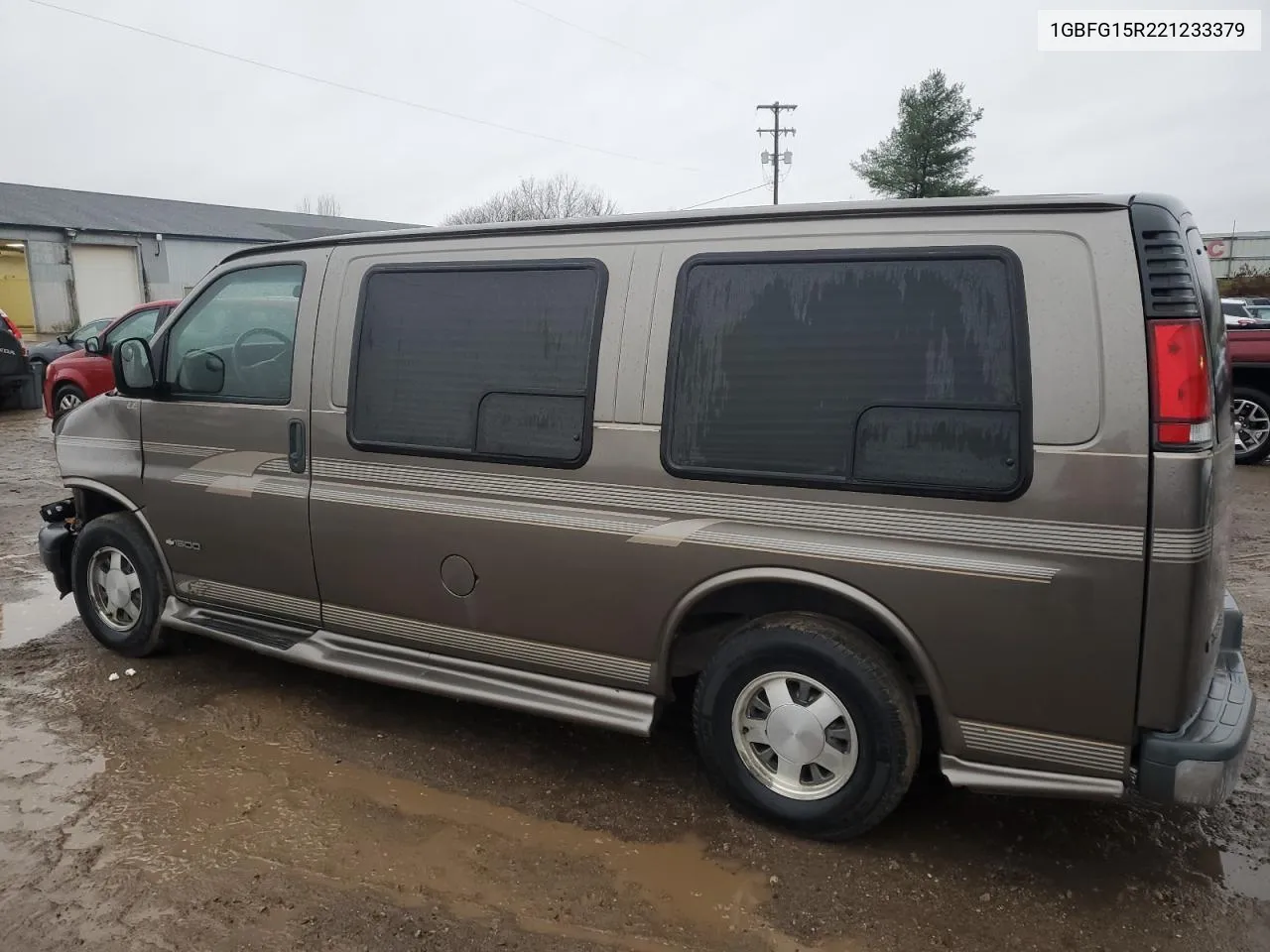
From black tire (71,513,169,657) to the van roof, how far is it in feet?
6.63

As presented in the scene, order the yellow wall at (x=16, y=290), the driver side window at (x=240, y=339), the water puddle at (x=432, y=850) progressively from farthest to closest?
the yellow wall at (x=16, y=290)
the driver side window at (x=240, y=339)
the water puddle at (x=432, y=850)

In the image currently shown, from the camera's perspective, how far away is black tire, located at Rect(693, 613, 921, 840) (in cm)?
306

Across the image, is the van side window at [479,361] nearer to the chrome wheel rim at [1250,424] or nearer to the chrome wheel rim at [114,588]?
the chrome wheel rim at [114,588]

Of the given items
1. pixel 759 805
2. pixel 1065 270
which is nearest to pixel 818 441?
pixel 1065 270

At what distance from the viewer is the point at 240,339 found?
448 cm

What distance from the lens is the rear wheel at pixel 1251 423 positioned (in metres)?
10.1

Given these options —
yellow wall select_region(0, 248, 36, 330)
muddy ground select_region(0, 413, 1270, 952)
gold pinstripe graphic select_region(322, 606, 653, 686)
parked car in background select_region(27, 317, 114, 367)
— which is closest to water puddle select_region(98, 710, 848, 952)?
muddy ground select_region(0, 413, 1270, 952)

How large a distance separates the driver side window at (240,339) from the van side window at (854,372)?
203cm

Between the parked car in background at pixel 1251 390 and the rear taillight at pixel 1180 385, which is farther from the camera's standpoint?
the parked car in background at pixel 1251 390

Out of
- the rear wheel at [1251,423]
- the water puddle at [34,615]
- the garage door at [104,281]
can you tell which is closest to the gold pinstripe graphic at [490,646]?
the water puddle at [34,615]

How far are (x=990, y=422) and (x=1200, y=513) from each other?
623 millimetres

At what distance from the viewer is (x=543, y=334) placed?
360cm

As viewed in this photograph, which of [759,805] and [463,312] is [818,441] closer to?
[759,805]

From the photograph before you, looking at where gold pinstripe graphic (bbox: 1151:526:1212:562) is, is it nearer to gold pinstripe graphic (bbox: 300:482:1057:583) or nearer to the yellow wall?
gold pinstripe graphic (bbox: 300:482:1057:583)
